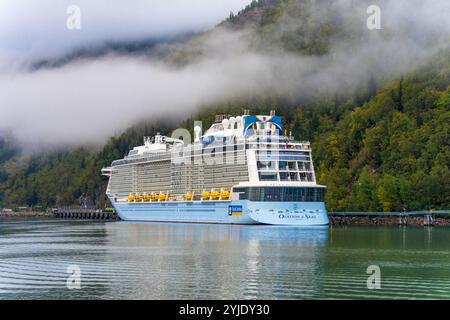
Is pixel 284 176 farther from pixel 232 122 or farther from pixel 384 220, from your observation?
pixel 384 220

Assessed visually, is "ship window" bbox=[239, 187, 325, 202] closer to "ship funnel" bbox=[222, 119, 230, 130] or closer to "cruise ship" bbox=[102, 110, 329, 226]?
"cruise ship" bbox=[102, 110, 329, 226]

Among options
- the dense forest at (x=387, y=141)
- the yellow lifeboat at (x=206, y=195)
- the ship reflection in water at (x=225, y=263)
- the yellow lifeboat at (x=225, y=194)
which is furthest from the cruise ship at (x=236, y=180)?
the dense forest at (x=387, y=141)

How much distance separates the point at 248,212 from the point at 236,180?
30.7 feet

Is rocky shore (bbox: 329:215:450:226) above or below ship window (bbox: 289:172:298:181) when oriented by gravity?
below

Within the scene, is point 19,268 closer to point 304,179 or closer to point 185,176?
point 304,179

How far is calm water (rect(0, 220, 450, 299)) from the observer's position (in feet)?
141

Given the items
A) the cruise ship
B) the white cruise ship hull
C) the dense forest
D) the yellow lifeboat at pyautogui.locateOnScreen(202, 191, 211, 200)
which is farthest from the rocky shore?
the white cruise ship hull

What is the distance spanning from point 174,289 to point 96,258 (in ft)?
55.9

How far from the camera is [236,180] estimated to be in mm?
110750

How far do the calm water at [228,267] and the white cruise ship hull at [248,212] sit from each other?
1847 cm

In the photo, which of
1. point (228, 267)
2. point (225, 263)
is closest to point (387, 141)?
point (225, 263)

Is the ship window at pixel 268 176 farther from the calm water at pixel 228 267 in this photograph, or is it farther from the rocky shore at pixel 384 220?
the calm water at pixel 228 267

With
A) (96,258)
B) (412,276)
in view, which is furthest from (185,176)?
(412,276)

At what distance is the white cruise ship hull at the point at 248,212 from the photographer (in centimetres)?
10000
